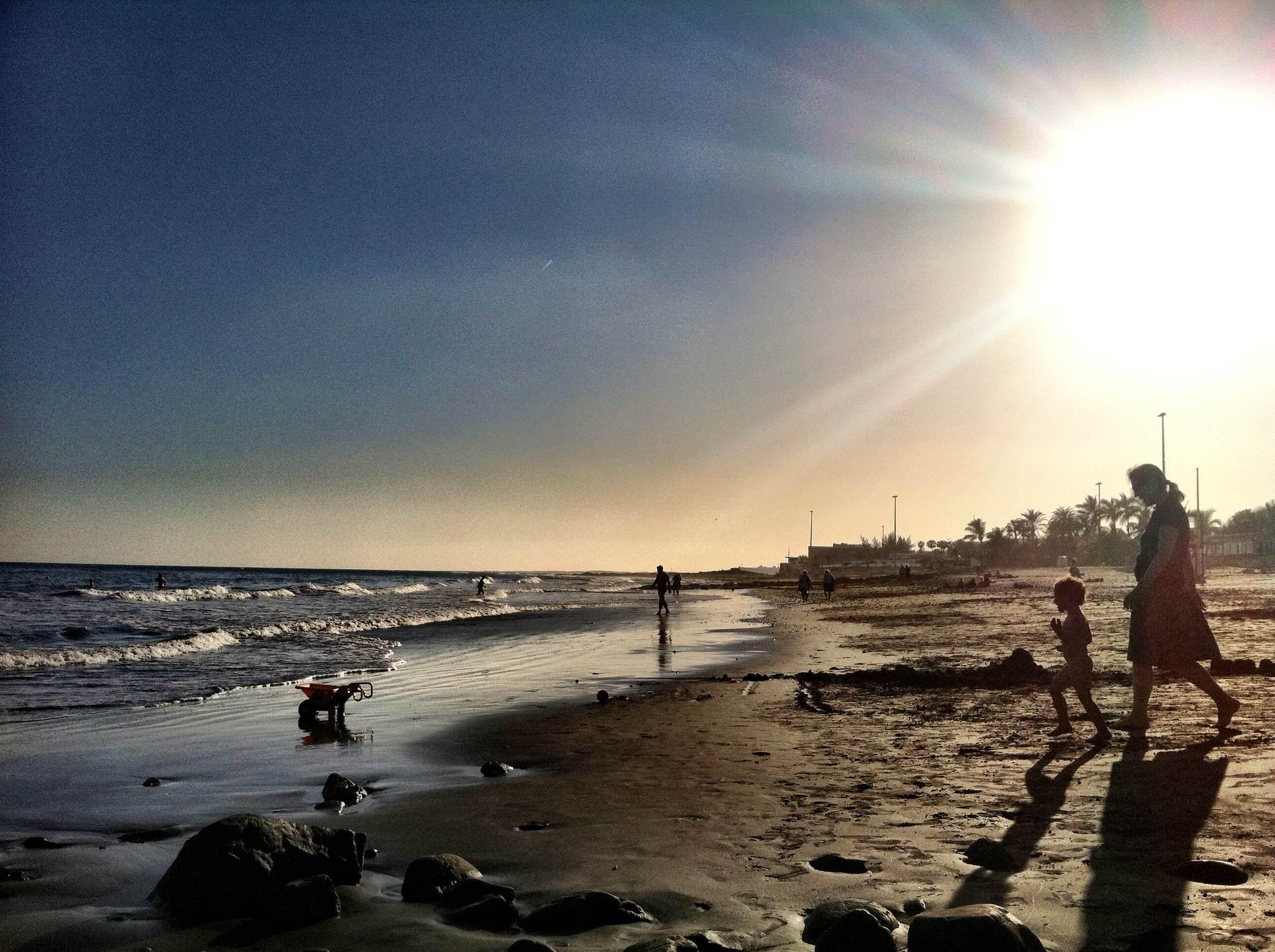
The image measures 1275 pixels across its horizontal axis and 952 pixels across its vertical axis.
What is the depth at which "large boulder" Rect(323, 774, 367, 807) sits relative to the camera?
665 cm

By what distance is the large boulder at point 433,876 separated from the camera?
4.33m

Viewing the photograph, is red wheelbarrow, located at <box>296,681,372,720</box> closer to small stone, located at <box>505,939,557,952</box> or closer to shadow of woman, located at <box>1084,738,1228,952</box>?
small stone, located at <box>505,939,557,952</box>

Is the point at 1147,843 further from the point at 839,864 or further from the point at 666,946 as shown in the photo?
the point at 666,946

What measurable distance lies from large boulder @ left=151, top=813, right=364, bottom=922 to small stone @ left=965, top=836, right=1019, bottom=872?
3326 millimetres

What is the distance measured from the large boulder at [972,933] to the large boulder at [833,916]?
230 millimetres

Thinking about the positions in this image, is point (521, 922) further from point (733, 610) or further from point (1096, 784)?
point (733, 610)

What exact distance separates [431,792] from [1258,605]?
2763 cm

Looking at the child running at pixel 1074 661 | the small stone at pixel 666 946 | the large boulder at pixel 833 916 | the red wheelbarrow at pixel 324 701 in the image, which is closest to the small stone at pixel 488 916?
the small stone at pixel 666 946

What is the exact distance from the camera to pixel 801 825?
540cm

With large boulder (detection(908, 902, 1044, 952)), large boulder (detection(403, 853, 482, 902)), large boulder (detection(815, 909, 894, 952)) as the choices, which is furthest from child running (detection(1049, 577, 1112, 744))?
large boulder (detection(403, 853, 482, 902))

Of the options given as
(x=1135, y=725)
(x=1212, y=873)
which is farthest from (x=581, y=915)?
(x=1135, y=725)

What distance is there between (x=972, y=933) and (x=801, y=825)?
7.73ft

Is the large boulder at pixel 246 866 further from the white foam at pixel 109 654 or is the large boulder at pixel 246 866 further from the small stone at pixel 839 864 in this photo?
the white foam at pixel 109 654

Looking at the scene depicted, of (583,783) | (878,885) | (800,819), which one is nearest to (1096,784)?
(800,819)
